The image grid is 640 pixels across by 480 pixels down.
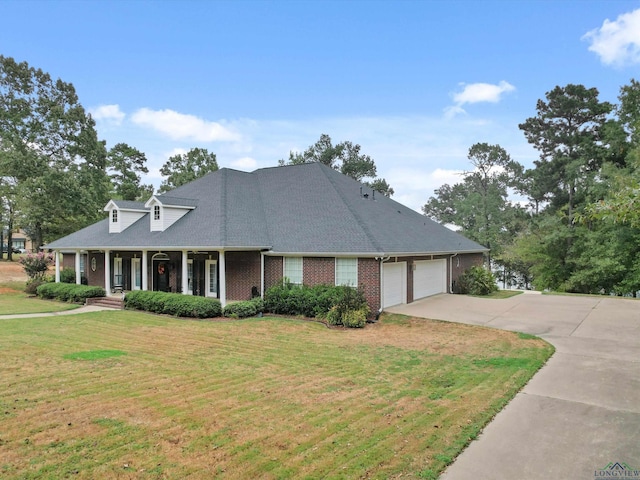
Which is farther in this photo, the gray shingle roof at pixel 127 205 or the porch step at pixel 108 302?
the gray shingle roof at pixel 127 205

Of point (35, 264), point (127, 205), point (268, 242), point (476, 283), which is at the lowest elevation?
point (476, 283)

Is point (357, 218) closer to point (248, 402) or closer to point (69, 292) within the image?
point (248, 402)

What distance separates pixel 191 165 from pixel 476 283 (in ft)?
102

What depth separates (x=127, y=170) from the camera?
1727 inches

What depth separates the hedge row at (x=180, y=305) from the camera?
1578 centimetres

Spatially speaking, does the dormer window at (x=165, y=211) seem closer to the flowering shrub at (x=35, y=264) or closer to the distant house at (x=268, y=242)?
the distant house at (x=268, y=242)

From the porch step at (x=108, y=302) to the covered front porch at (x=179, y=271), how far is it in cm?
94

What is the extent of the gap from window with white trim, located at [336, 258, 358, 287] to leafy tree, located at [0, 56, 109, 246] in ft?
85.5

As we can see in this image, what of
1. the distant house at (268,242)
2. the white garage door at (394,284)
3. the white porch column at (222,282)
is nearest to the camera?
the white garage door at (394,284)

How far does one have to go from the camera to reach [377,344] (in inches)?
435

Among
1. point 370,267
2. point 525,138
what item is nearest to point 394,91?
point 370,267

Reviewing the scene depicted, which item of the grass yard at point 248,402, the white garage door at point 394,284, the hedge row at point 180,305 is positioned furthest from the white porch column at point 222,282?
the white garage door at point 394,284

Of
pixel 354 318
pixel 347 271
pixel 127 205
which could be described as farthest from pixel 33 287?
pixel 354 318

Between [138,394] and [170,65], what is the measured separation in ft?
61.0
